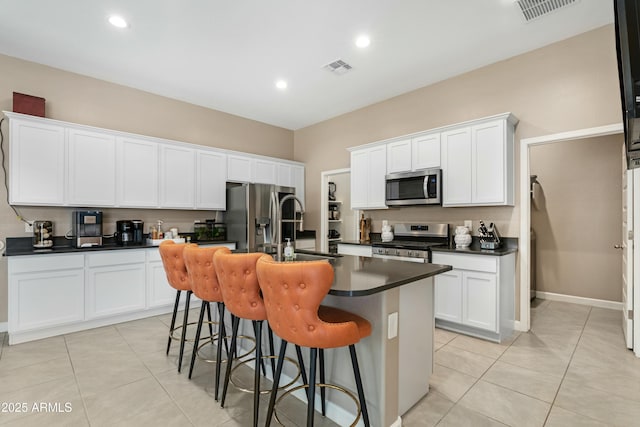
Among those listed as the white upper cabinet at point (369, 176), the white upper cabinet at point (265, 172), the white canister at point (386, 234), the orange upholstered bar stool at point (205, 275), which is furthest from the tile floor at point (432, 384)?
the white upper cabinet at point (265, 172)

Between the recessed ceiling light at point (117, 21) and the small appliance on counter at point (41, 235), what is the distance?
2.35 meters

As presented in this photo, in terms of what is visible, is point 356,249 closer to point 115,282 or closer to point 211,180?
point 211,180

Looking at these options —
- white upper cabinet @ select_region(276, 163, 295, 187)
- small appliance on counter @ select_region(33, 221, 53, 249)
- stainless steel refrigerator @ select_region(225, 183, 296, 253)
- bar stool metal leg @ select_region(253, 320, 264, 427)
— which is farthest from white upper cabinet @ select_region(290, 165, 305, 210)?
bar stool metal leg @ select_region(253, 320, 264, 427)

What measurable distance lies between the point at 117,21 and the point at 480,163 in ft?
13.1

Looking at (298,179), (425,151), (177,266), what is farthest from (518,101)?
(177,266)

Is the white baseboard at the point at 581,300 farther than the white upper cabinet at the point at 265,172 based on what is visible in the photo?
No

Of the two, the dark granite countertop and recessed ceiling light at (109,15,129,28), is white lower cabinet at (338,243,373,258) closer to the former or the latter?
the dark granite countertop

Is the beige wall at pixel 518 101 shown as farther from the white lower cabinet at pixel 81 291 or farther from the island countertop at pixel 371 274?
the white lower cabinet at pixel 81 291

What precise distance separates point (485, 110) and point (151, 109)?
15.0 feet

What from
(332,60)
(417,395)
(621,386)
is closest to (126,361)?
(417,395)

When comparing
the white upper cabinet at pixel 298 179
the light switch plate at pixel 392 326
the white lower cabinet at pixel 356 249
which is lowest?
the light switch plate at pixel 392 326

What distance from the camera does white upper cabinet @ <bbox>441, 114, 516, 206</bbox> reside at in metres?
3.36

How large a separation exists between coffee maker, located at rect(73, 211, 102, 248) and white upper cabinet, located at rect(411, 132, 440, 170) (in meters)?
4.07

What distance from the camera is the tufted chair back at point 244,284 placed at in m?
1.84
